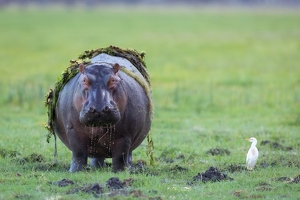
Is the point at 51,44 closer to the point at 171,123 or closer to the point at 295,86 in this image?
the point at 295,86

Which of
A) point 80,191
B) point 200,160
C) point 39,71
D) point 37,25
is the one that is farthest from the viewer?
point 37,25

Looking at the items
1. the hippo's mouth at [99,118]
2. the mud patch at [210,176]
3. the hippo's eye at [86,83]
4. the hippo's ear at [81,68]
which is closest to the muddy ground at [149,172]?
the mud patch at [210,176]

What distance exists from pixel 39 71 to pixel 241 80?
7361mm

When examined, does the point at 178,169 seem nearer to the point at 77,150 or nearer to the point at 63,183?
the point at 77,150

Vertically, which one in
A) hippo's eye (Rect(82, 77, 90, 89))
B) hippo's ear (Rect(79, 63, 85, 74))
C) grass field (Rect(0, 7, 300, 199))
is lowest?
grass field (Rect(0, 7, 300, 199))

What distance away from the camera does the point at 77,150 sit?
906 cm

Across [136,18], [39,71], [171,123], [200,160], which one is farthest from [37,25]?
[200,160]

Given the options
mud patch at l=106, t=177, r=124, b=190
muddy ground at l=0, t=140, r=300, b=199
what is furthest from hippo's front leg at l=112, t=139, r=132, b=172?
mud patch at l=106, t=177, r=124, b=190

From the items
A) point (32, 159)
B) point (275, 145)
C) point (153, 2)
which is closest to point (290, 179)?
point (275, 145)

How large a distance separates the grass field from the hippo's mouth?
648 mm

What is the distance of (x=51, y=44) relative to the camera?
36156 mm

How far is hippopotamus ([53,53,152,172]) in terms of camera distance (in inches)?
328

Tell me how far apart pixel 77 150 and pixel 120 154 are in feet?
1.73

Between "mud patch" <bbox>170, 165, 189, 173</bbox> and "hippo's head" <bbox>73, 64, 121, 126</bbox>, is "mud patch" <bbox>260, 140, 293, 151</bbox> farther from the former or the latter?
"hippo's head" <bbox>73, 64, 121, 126</bbox>
